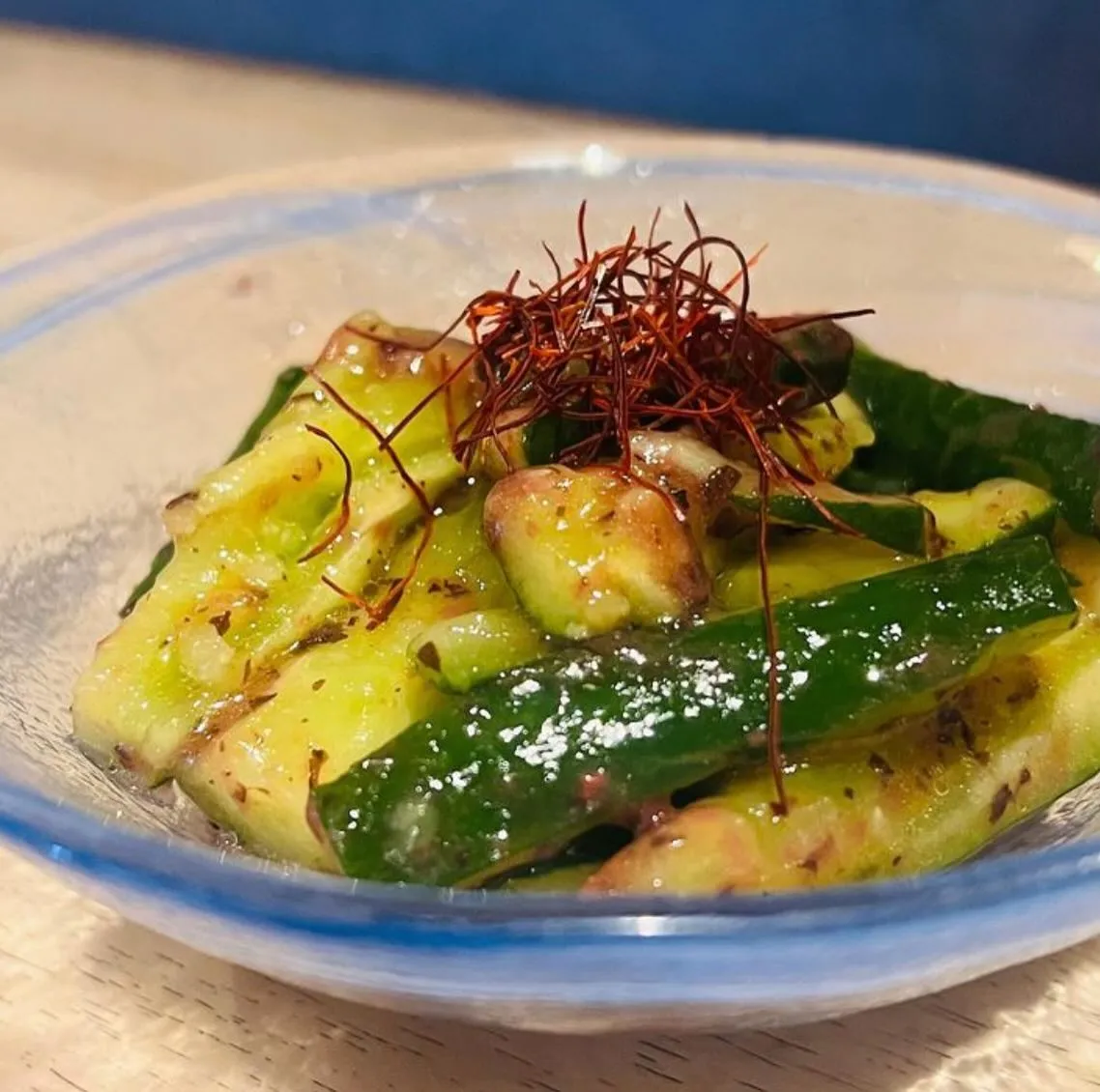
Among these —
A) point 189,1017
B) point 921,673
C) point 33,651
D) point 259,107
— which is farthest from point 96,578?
point 259,107

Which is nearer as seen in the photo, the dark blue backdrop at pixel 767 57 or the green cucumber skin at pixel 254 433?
the green cucumber skin at pixel 254 433

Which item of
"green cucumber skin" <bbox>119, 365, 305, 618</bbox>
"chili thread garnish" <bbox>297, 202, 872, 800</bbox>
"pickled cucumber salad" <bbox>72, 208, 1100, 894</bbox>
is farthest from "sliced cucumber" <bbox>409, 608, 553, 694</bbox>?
"green cucumber skin" <bbox>119, 365, 305, 618</bbox>

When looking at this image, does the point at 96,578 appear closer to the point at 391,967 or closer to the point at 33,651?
the point at 33,651

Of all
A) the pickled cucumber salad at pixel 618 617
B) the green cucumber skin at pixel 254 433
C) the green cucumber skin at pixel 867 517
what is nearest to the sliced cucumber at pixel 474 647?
the pickled cucumber salad at pixel 618 617

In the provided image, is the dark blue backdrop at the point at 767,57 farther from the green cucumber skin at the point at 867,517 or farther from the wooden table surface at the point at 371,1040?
the wooden table surface at the point at 371,1040

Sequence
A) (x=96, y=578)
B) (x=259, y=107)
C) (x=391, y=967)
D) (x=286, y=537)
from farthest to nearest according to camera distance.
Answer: (x=259, y=107), (x=96, y=578), (x=286, y=537), (x=391, y=967)

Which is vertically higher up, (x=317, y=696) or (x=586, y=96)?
(x=586, y=96)

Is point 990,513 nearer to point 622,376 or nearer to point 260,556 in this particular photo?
point 622,376

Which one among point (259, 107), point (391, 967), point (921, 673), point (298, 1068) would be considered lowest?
point (298, 1068)

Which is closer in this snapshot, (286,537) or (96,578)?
(286,537)
